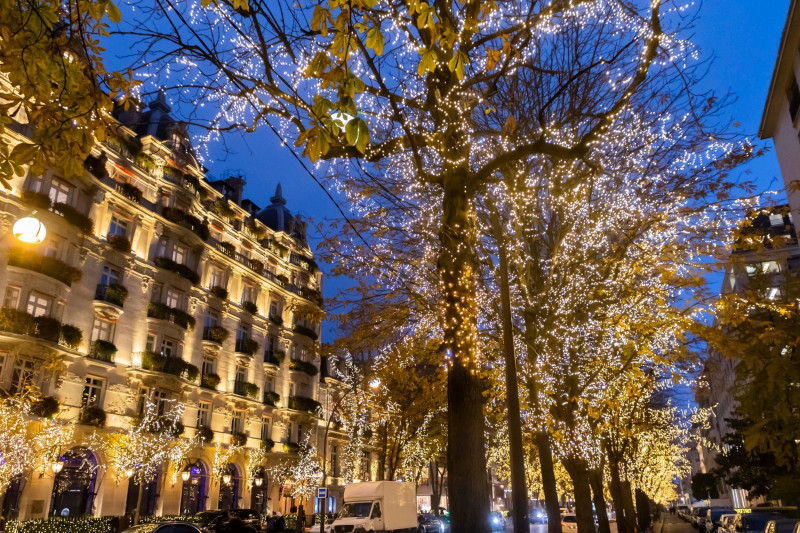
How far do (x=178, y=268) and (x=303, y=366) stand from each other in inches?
616

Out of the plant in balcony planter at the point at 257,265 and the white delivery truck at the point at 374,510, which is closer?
the white delivery truck at the point at 374,510

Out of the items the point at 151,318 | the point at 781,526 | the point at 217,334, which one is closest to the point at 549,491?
the point at 781,526

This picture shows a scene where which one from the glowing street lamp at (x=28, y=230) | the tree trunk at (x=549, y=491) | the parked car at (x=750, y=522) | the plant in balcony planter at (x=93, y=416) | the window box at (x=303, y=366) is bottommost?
the parked car at (x=750, y=522)

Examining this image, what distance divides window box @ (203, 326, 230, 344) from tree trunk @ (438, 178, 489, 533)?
29274mm

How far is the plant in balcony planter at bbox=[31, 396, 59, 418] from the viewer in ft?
76.0

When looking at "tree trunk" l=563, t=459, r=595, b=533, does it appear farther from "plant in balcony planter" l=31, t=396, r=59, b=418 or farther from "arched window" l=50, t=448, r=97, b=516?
"arched window" l=50, t=448, r=97, b=516

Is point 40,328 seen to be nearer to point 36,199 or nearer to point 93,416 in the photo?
point 93,416

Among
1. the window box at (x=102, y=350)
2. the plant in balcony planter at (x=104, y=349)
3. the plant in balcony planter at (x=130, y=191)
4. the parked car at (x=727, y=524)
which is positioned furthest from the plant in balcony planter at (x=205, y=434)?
the parked car at (x=727, y=524)

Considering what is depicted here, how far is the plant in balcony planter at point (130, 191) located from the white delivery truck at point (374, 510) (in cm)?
1970

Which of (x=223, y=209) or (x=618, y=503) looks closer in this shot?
(x=618, y=503)

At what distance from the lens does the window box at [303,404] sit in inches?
1677

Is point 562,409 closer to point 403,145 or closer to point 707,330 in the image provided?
point 707,330

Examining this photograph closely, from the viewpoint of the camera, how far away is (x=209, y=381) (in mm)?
34375

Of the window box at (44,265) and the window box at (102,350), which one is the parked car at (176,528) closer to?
the window box at (102,350)
